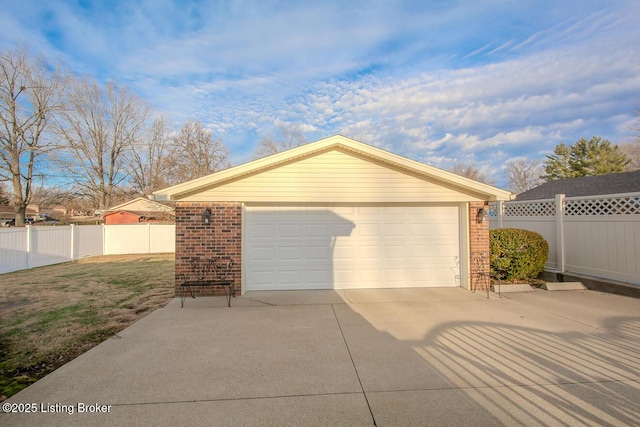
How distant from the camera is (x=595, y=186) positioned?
488 inches

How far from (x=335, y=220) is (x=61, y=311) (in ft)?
19.0

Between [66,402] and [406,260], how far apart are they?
6375mm

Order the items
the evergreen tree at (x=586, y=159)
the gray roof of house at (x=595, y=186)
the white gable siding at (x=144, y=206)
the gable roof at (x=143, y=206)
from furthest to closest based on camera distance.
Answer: the white gable siding at (x=144, y=206) → the gable roof at (x=143, y=206) → the evergreen tree at (x=586, y=159) → the gray roof of house at (x=595, y=186)

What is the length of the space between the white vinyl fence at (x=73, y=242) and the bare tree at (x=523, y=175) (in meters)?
40.3

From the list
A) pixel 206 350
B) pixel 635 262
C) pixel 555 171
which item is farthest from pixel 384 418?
pixel 555 171

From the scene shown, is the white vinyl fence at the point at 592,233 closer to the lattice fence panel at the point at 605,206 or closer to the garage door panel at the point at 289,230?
the lattice fence panel at the point at 605,206

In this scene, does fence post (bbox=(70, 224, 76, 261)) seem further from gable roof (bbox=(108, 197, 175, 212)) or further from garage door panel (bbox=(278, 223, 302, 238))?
garage door panel (bbox=(278, 223, 302, 238))

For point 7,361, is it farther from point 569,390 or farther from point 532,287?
point 532,287

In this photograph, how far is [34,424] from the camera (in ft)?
8.50

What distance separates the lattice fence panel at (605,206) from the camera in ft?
20.9

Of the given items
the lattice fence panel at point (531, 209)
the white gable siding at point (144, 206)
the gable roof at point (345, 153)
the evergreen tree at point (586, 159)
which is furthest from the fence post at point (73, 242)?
the evergreen tree at point (586, 159)

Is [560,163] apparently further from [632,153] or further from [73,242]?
[73,242]

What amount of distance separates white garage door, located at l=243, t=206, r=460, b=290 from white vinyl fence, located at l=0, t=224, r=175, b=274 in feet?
31.4

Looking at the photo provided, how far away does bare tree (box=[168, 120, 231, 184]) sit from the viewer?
24.1 meters
